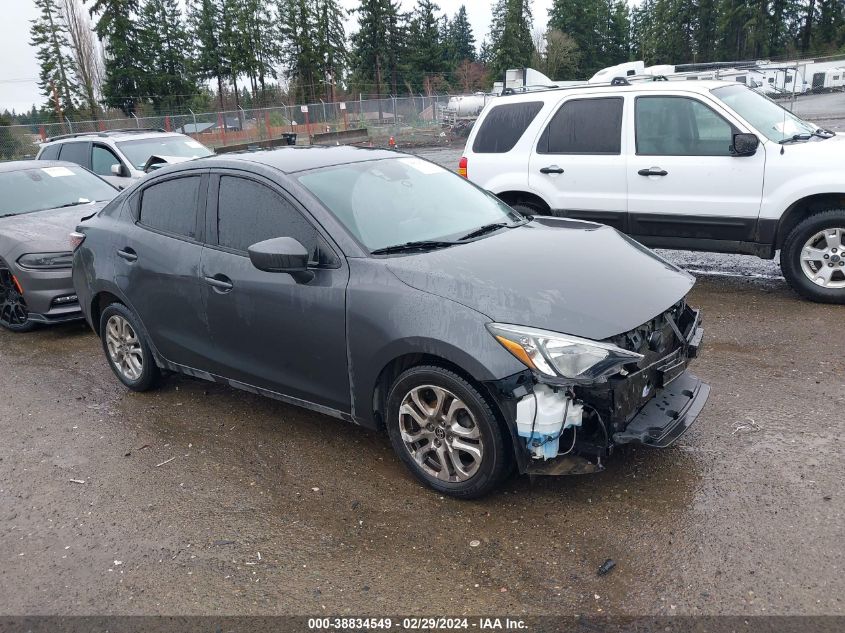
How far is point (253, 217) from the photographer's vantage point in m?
4.23

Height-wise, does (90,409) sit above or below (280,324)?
below

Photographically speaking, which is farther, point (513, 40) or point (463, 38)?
point (463, 38)

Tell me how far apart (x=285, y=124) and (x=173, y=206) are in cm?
3410

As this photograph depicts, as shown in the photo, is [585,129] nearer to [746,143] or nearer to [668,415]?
[746,143]

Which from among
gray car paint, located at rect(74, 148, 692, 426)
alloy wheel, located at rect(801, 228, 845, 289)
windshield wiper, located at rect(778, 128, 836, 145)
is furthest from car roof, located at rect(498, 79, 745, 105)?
gray car paint, located at rect(74, 148, 692, 426)

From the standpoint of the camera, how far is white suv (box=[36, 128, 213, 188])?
10773mm

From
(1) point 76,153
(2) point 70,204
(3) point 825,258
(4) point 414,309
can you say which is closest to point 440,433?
(4) point 414,309

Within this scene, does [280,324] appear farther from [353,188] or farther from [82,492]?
[82,492]

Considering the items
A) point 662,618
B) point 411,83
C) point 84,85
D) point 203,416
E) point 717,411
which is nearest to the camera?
point 662,618

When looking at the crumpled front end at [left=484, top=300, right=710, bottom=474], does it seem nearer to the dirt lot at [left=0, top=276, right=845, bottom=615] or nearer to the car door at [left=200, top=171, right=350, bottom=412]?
the dirt lot at [left=0, top=276, right=845, bottom=615]

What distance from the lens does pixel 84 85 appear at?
53000 mm

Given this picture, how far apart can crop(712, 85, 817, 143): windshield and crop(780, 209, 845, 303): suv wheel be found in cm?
85

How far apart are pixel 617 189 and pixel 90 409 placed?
16.7ft

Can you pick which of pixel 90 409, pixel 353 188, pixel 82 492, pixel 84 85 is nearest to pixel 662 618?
pixel 353 188
